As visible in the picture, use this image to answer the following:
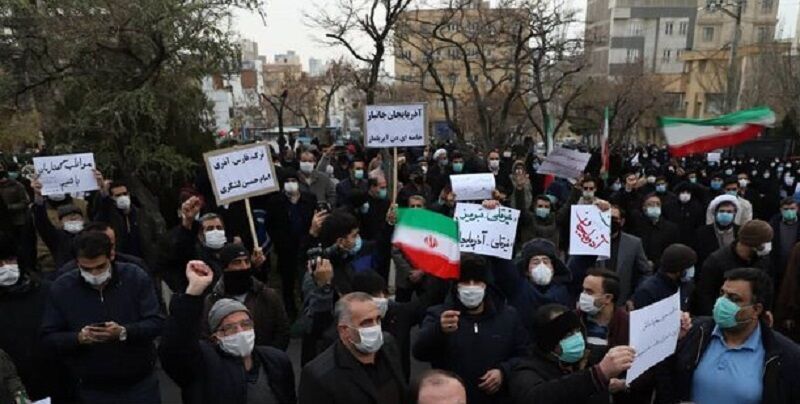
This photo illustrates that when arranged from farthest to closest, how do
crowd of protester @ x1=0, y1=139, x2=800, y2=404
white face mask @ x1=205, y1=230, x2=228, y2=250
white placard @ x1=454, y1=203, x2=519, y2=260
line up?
white face mask @ x1=205, y1=230, x2=228, y2=250
white placard @ x1=454, y1=203, x2=519, y2=260
crowd of protester @ x1=0, y1=139, x2=800, y2=404

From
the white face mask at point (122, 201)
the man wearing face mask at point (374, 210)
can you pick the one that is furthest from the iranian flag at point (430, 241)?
the white face mask at point (122, 201)

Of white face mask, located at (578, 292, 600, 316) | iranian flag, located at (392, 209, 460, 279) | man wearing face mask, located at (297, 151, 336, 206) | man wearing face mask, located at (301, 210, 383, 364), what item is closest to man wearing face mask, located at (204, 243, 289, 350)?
man wearing face mask, located at (301, 210, 383, 364)

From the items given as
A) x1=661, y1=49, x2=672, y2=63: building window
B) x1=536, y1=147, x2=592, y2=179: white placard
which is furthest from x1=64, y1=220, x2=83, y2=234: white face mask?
x1=661, y1=49, x2=672, y2=63: building window

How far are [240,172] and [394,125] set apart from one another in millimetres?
2422

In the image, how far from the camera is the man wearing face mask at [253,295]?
411 centimetres

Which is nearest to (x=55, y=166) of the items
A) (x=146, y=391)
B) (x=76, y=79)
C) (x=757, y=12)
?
(x=76, y=79)

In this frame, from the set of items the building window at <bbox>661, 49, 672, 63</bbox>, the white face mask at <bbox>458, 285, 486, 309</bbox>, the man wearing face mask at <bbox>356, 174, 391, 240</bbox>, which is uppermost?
the building window at <bbox>661, 49, 672, 63</bbox>

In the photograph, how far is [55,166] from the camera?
674 centimetres

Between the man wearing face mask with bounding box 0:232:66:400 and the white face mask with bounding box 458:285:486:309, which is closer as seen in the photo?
the white face mask with bounding box 458:285:486:309

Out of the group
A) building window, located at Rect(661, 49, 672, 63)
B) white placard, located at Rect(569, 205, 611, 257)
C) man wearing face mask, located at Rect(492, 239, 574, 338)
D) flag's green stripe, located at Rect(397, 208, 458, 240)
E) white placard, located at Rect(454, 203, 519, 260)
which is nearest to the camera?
flag's green stripe, located at Rect(397, 208, 458, 240)

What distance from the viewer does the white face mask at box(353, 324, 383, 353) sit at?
9.49ft

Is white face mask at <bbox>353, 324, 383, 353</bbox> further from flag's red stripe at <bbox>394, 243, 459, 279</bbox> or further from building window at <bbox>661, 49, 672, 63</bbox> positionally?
building window at <bbox>661, 49, 672, 63</bbox>

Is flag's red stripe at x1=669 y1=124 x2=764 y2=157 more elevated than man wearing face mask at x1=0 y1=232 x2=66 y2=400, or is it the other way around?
flag's red stripe at x1=669 y1=124 x2=764 y2=157

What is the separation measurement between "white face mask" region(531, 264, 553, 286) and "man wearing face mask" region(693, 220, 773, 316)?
1312mm
